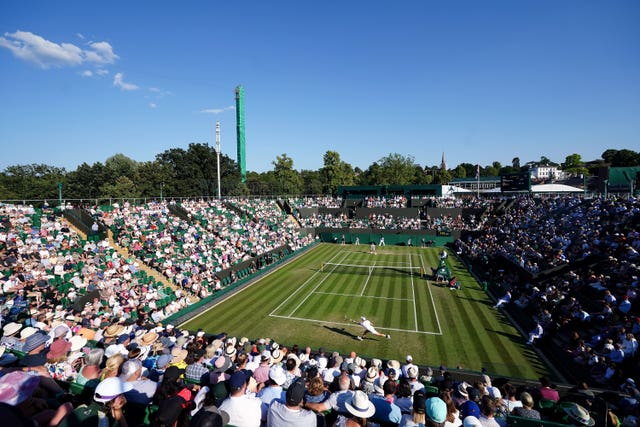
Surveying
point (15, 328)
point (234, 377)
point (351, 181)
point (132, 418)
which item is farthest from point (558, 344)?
point (351, 181)

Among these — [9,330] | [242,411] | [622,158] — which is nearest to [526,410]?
[242,411]

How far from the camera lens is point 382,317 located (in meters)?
18.1

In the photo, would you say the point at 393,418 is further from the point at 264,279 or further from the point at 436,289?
the point at 264,279

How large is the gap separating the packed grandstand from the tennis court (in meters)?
4.22

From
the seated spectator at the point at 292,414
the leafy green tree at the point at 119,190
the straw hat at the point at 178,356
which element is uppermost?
the leafy green tree at the point at 119,190

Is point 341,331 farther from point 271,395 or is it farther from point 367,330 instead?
point 271,395

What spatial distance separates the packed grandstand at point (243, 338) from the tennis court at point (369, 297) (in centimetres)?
422

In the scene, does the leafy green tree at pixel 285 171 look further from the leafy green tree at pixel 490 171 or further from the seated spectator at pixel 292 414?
the leafy green tree at pixel 490 171

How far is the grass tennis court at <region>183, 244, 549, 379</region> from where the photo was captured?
1399 centimetres

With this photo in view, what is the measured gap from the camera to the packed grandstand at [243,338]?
4619 mm

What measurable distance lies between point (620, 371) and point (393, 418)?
11161mm

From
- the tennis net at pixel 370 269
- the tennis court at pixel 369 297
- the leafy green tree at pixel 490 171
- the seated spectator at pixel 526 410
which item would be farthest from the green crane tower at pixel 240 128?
the leafy green tree at pixel 490 171

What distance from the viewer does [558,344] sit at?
45.9ft

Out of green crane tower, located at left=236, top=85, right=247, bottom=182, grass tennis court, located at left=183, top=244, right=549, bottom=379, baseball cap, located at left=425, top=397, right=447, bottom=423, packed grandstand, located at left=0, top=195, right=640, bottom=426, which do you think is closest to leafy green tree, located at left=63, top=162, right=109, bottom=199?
green crane tower, located at left=236, top=85, right=247, bottom=182
